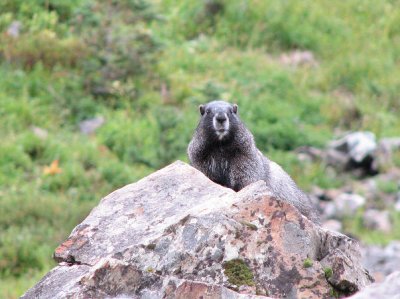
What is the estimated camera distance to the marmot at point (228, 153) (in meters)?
9.75

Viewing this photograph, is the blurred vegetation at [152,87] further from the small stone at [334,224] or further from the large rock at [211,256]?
the large rock at [211,256]

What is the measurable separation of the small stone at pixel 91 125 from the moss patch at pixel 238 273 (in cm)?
1151

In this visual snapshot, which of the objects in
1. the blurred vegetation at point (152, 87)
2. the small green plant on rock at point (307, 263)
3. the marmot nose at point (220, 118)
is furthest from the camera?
the blurred vegetation at point (152, 87)

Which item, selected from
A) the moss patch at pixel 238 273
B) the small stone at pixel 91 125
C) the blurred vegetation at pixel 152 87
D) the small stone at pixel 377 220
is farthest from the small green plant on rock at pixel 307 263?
the small stone at pixel 91 125

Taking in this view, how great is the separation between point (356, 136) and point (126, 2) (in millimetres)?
4667

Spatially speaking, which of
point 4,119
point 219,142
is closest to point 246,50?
point 4,119

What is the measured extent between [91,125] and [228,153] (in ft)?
27.8

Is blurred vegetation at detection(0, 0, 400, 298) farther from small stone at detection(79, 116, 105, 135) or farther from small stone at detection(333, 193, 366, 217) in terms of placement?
small stone at detection(333, 193, 366, 217)

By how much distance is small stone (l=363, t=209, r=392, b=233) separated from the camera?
17.4 m

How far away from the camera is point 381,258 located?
643 inches

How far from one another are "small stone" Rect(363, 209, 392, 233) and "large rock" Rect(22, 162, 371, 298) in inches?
402

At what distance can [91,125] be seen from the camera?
712 inches

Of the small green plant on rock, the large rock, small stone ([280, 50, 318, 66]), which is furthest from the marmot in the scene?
small stone ([280, 50, 318, 66])

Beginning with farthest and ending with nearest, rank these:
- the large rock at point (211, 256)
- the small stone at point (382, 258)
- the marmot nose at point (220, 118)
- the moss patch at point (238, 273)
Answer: the small stone at point (382, 258) → the marmot nose at point (220, 118) → the moss patch at point (238, 273) → the large rock at point (211, 256)
